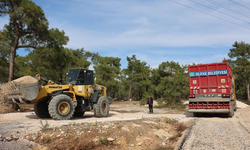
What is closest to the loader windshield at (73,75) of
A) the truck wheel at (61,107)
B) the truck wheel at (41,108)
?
the truck wheel at (61,107)

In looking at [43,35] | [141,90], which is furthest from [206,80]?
[141,90]

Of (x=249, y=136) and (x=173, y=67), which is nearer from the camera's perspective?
(x=249, y=136)

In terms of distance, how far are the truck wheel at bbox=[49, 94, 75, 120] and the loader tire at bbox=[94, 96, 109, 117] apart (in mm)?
2104

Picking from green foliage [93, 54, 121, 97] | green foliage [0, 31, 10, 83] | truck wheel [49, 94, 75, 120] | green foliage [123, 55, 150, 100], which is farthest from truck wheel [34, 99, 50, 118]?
green foliage [123, 55, 150, 100]

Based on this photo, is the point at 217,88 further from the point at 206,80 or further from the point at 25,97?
the point at 25,97

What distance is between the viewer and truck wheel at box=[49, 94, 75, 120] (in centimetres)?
1076

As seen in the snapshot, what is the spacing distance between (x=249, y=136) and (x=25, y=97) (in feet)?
30.9

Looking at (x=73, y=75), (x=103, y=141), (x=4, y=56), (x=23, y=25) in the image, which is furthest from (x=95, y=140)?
(x=4, y=56)

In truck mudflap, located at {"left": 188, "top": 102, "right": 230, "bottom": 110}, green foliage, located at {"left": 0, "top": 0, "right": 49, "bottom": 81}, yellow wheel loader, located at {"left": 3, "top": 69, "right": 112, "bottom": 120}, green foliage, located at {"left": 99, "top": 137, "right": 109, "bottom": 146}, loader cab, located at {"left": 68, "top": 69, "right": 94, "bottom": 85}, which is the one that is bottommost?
green foliage, located at {"left": 99, "top": 137, "right": 109, "bottom": 146}

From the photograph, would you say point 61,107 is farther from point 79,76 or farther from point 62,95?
point 79,76

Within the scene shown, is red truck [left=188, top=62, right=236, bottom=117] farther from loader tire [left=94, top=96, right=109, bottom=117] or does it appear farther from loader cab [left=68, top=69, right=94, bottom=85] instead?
loader cab [left=68, top=69, right=94, bottom=85]

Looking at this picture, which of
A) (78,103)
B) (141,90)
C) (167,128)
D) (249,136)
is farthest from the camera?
(141,90)

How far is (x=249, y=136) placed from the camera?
814cm

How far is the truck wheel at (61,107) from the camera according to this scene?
10765 millimetres
